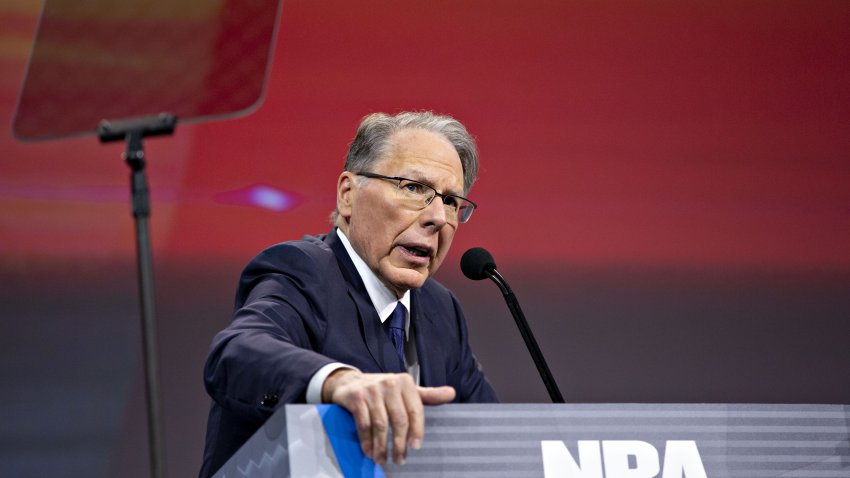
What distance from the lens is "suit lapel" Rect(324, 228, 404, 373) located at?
1610 mm

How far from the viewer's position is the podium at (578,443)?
3.19 ft

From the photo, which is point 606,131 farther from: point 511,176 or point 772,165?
point 772,165

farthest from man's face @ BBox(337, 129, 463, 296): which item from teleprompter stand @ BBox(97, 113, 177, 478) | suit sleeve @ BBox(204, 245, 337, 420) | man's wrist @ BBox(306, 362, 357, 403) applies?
teleprompter stand @ BBox(97, 113, 177, 478)

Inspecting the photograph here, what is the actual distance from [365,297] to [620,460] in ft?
2.30

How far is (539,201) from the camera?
7.88 feet

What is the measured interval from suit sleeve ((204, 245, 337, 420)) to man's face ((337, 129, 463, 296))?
0.43ft

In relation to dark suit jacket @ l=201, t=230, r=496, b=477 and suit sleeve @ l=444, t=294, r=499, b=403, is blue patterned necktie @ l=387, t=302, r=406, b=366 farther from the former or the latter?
suit sleeve @ l=444, t=294, r=499, b=403

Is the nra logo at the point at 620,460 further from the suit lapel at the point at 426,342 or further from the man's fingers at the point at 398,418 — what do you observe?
the suit lapel at the point at 426,342

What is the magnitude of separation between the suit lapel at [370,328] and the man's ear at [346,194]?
0.63 feet

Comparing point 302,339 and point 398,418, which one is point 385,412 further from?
point 302,339

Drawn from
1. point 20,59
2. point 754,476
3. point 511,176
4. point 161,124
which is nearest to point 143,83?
point 161,124

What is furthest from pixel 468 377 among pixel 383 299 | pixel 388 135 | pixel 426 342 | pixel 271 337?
pixel 271 337

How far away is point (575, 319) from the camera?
2404 millimetres

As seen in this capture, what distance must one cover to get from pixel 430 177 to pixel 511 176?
0.61 meters
